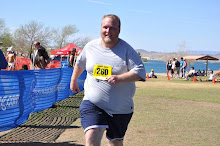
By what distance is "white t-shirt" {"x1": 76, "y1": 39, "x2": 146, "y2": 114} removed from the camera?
14.1 ft

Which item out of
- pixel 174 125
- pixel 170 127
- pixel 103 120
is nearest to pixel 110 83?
pixel 103 120

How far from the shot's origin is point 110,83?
4238 millimetres

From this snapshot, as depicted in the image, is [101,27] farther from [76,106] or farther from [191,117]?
[76,106]

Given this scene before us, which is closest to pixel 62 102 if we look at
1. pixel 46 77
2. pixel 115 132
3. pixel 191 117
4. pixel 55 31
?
pixel 46 77

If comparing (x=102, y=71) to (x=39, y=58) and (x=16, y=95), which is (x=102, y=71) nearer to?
(x=16, y=95)

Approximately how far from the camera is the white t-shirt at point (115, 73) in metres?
4.29

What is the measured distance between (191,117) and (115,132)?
5696 mm

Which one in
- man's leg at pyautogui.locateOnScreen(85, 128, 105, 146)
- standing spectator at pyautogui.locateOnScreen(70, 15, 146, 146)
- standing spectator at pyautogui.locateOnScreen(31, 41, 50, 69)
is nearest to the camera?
man's leg at pyautogui.locateOnScreen(85, 128, 105, 146)

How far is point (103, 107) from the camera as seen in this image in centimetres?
435

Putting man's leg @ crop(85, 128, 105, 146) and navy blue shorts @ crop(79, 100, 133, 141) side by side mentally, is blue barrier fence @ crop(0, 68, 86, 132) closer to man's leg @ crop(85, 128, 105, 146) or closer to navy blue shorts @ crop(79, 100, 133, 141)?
navy blue shorts @ crop(79, 100, 133, 141)

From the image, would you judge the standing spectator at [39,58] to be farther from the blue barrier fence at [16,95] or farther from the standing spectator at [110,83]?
the standing spectator at [110,83]

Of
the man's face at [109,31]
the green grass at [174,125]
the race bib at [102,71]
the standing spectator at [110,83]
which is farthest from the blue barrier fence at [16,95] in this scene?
the man's face at [109,31]

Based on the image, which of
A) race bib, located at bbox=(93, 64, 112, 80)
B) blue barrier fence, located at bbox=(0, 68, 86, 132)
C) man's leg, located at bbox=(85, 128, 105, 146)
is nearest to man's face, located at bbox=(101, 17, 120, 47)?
race bib, located at bbox=(93, 64, 112, 80)

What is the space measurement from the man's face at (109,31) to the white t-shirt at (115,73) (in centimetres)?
9
